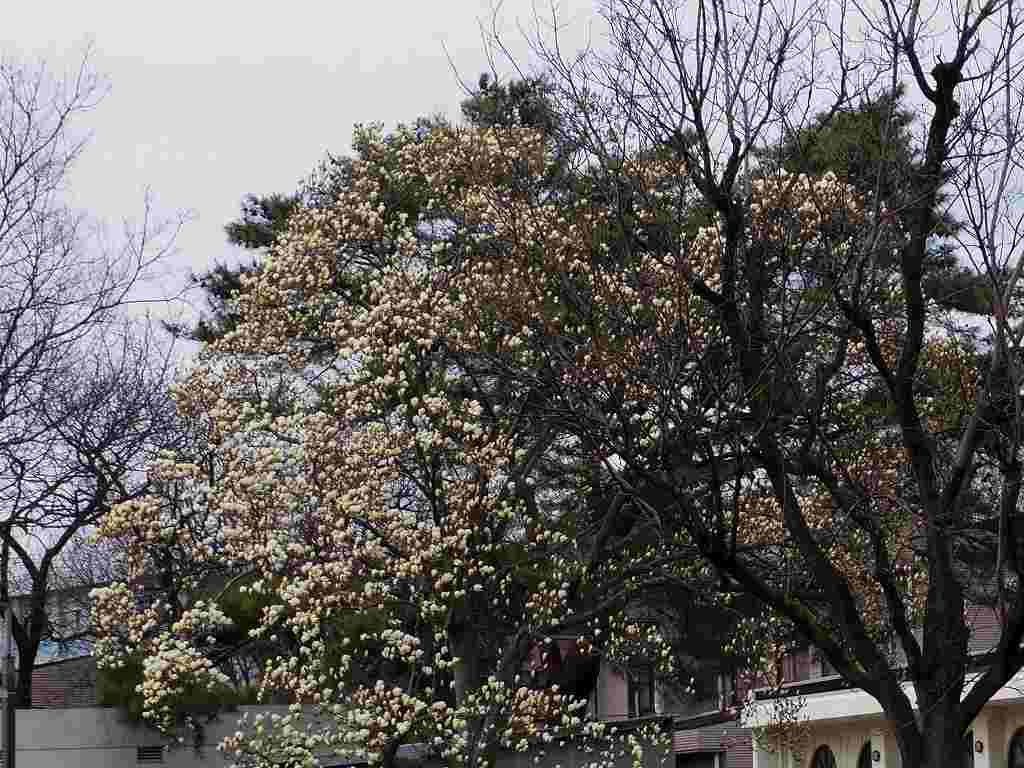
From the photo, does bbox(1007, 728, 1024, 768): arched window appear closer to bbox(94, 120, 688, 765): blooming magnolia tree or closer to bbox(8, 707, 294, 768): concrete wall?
bbox(94, 120, 688, 765): blooming magnolia tree

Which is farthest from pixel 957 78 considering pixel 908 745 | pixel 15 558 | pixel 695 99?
pixel 15 558

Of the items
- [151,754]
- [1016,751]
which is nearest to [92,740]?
[151,754]

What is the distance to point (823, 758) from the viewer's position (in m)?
29.0

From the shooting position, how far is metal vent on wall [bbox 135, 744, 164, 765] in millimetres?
23906

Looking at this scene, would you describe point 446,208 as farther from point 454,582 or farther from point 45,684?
point 45,684

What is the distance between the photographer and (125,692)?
23.7m

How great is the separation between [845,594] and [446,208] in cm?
955

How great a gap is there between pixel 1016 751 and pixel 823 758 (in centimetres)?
586

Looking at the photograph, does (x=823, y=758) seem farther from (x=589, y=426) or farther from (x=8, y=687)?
(x=589, y=426)

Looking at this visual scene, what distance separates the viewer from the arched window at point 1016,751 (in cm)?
2356

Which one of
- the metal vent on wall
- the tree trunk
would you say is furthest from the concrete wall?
the tree trunk

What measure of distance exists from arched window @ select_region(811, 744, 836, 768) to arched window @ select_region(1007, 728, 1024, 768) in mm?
5035

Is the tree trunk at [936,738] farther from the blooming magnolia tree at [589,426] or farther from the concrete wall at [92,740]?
the concrete wall at [92,740]

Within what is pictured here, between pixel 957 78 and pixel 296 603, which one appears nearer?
pixel 957 78
